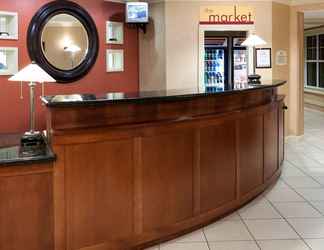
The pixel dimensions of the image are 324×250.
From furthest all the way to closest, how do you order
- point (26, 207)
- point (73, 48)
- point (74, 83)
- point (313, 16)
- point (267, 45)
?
point (313, 16) → point (267, 45) → point (74, 83) → point (73, 48) → point (26, 207)

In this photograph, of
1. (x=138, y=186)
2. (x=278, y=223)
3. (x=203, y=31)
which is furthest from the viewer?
(x=203, y=31)

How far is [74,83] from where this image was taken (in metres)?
6.73

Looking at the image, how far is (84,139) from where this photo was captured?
3062 millimetres

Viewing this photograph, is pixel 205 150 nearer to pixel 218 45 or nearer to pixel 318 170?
pixel 318 170

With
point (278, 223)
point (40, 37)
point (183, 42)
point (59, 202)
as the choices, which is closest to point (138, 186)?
point (59, 202)

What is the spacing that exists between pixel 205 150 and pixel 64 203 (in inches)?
54.3

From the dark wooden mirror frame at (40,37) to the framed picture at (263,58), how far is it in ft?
9.53

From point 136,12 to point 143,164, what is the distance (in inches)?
163

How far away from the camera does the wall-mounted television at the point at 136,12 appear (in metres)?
6.95

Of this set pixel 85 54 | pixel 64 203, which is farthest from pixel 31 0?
pixel 64 203

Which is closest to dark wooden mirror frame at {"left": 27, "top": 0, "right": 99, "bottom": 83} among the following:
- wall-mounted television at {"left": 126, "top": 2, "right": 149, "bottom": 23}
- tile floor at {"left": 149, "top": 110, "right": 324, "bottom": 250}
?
wall-mounted television at {"left": 126, "top": 2, "right": 149, "bottom": 23}

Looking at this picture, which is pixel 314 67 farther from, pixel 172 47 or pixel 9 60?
pixel 9 60

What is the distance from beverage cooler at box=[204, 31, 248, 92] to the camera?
7766 millimetres

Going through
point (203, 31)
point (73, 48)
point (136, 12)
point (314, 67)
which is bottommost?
point (73, 48)
